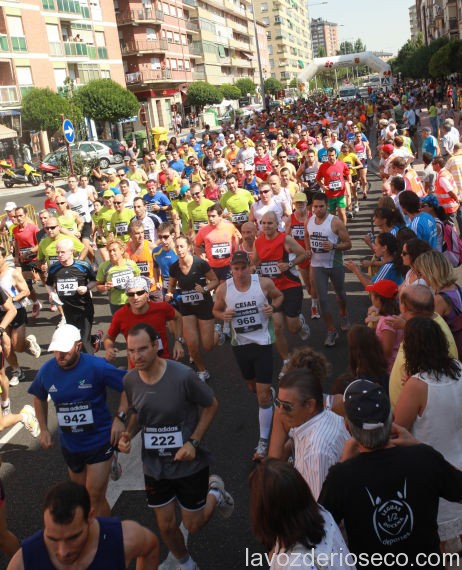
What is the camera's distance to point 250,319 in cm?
564

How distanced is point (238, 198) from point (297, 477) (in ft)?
28.4

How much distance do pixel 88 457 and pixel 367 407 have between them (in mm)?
2470

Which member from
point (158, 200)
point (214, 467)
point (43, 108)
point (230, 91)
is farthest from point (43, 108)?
point (230, 91)

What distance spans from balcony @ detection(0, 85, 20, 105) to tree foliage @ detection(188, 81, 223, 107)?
28476mm

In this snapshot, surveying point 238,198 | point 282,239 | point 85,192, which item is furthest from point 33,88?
point 282,239

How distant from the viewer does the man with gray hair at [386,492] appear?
8.62ft

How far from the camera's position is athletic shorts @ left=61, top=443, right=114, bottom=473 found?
4.50 m

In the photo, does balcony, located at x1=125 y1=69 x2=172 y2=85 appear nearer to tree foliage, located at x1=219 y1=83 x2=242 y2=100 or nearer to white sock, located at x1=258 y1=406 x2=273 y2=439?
tree foliage, located at x1=219 y1=83 x2=242 y2=100

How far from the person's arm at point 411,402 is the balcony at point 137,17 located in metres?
66.0

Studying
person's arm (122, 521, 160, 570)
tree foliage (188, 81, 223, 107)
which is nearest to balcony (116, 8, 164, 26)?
tree foliage (188, 81, 223, 107)

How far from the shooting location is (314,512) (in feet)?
7.78

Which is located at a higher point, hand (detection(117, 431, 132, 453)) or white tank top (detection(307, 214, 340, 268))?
white tank top (detection(307, 214, 340, 268))

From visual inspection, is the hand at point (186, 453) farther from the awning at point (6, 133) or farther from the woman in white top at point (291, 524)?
the awning at point (6, 133)

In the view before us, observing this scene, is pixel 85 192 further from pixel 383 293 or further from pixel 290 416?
pixel 290 416
